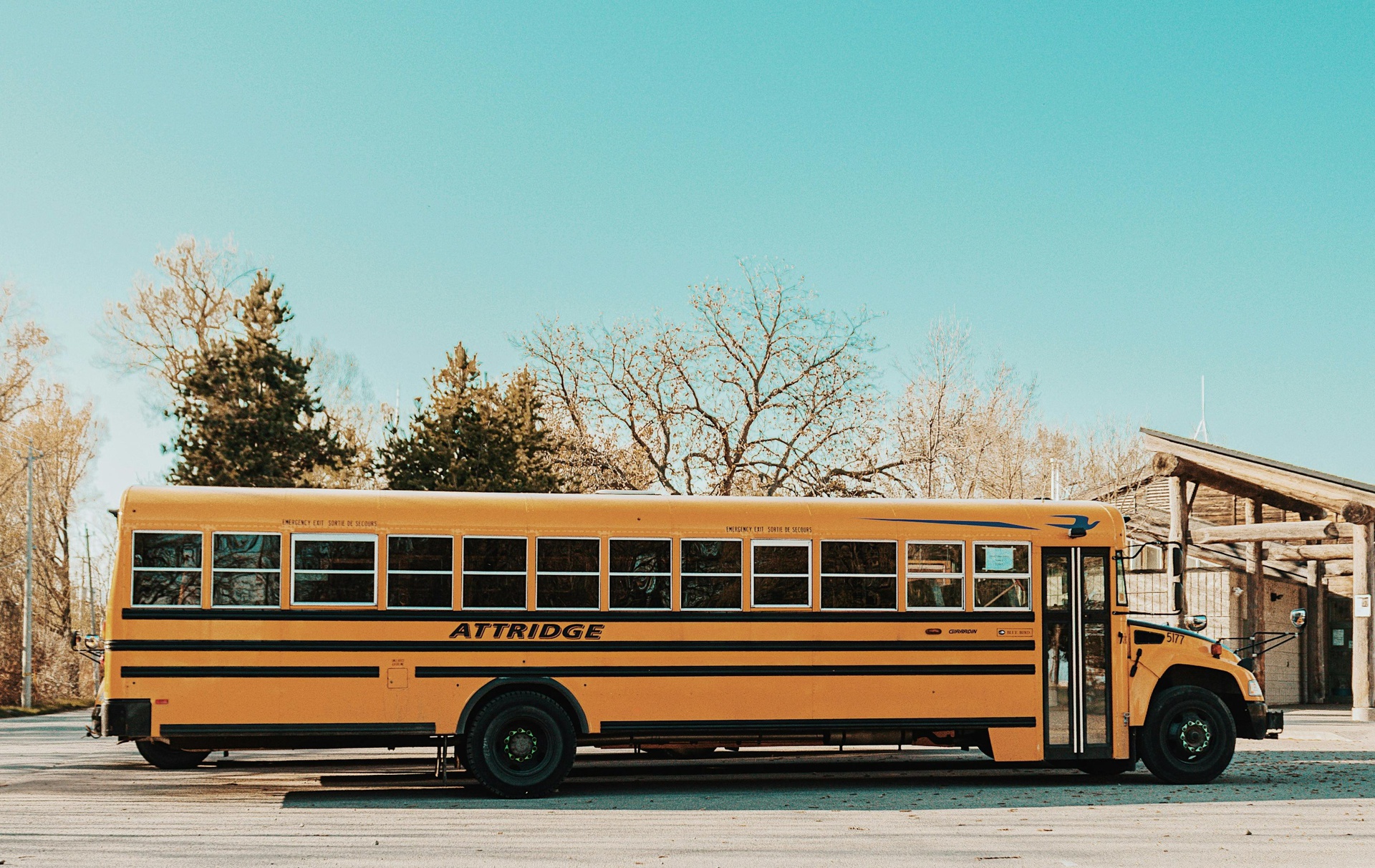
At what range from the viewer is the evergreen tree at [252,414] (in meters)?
33.5

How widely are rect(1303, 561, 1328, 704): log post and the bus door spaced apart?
56.8 ft

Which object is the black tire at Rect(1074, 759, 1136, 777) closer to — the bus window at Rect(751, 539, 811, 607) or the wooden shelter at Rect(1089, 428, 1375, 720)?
the bus window at Rect(751, 539, 811, 607)

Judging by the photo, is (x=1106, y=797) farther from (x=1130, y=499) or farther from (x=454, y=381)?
(x=454, y=381)

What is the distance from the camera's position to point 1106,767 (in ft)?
43.2

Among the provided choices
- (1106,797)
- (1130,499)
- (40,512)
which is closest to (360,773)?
(1106,797)

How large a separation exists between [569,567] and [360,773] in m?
3.95

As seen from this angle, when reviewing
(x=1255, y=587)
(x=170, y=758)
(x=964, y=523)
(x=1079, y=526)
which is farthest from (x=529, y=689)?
(x=1255, y=587)

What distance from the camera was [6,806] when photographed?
1096 cm

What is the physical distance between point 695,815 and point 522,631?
7.90 feet

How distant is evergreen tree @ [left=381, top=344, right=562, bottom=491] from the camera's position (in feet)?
116

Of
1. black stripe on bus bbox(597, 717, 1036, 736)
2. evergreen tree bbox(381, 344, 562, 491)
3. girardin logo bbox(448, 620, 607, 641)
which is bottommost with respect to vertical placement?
black stripe on bus bbox(597, 717, 1036, 736)

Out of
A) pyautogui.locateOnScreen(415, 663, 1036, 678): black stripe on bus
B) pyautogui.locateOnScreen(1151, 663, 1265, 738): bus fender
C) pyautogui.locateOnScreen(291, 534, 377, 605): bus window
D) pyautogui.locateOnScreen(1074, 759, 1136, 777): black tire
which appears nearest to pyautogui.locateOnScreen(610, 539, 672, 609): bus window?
pyautogui.locateOnScreen(415, 663, 1036, 678): black stripe on bus

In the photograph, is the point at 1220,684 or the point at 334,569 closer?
the point at 334,569

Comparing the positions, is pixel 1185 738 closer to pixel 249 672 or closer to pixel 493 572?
pixel 493 572
